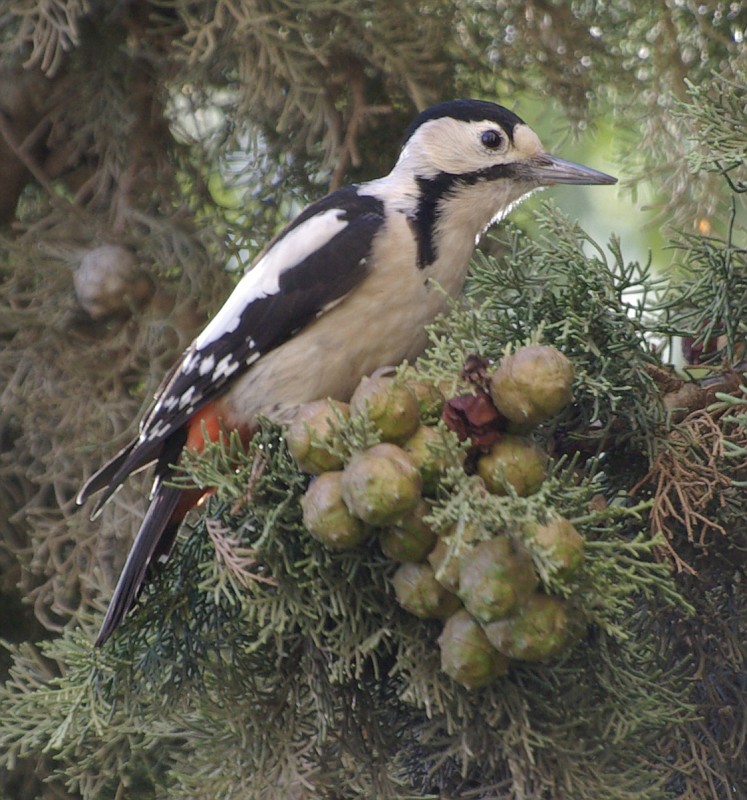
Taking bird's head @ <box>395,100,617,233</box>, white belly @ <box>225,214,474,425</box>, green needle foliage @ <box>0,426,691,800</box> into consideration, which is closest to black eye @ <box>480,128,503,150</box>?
bird's head @ <box>395,100,617,233</box>

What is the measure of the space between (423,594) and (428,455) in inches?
4.9

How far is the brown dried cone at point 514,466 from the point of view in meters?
1.04

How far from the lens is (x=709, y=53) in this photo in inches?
79.3

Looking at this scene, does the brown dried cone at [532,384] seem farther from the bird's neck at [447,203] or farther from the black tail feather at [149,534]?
the bird's neck at [447,203]

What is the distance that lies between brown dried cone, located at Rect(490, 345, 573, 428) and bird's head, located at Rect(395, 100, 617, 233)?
0.77 m

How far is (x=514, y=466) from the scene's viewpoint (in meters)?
1.04

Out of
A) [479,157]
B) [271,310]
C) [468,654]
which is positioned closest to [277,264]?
[271,310]

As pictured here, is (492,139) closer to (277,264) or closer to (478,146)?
(478,146)

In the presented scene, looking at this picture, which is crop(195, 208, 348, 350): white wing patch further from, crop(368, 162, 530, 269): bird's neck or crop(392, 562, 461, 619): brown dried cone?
crop(392, 562, 461, 619): brown dried cone

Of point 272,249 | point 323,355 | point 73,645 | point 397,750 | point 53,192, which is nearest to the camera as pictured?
point 397,750

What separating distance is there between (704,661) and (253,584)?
0.49 metres

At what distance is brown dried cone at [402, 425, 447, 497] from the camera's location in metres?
1.04

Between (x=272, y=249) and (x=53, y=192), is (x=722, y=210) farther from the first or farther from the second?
(x=53, y=192)

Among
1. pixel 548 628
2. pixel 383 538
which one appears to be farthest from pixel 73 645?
pixel 548 628
